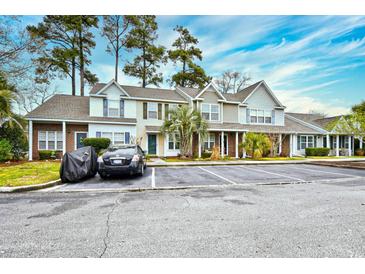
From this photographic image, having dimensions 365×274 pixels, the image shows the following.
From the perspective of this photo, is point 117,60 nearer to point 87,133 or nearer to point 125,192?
point 87,133

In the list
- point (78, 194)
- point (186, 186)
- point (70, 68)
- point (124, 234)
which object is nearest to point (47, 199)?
A: point (78, 194)

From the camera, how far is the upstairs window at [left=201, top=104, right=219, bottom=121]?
20.5 meters

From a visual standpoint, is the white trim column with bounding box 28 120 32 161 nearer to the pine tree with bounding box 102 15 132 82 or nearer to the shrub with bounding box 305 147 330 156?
the pine tree with bounding box 102 15 132 82

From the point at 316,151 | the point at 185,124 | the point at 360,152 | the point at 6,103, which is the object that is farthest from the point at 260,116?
the point at 6,103

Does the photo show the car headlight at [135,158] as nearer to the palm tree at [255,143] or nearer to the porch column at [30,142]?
the porch column at [30,142]

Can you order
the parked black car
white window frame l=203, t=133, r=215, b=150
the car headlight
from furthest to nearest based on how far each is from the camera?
white window frame l=203, t=133, r=215, b=150 → the car headlight → the parked black car

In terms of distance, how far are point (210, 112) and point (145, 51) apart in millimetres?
15838

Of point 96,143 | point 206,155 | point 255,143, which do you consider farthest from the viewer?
point 206,155

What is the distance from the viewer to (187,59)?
98.7 ft

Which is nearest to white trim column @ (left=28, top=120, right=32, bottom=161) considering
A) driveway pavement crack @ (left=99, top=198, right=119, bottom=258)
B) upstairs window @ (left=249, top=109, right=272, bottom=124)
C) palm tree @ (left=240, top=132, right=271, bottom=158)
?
driveway pavement crack @ (left=99, top=198, right=119, bottom=258)

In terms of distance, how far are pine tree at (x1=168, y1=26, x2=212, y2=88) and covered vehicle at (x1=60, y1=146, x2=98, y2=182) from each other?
23700 millimetres

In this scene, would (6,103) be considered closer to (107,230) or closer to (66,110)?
(66,110)

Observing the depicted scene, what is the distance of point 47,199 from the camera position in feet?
18.2

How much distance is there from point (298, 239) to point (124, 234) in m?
2.92
